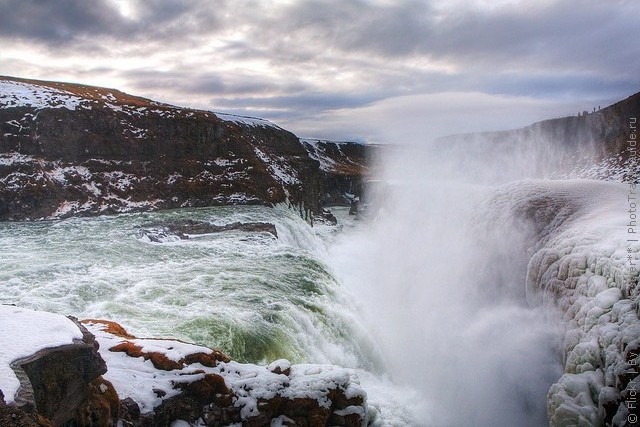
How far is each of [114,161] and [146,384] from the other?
111 feet

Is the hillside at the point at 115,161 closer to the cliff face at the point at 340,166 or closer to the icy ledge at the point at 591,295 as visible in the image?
the icy ledge at the point at 591,295

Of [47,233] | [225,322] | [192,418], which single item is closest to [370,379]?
[225,322]

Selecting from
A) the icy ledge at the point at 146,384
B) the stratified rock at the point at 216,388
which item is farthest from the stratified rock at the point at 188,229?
the stratified rock at the point at 216,388

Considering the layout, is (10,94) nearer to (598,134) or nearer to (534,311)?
(534,311)

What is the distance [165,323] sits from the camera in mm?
10859

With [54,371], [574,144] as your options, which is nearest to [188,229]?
[54,371]

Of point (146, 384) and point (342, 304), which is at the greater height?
point (146, 384)

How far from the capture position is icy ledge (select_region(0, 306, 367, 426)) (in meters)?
4.71

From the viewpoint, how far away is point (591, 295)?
9930 mm

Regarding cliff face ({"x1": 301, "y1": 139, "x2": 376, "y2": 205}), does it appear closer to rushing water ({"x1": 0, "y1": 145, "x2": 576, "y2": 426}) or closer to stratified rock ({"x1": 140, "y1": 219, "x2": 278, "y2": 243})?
stratified rock ({"x1": 140, "y1": 219, "x2": 278, "y2": 243})

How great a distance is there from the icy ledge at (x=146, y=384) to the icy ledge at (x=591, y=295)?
4480 millimetres

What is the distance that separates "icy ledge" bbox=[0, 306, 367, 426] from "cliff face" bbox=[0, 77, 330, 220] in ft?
84.5

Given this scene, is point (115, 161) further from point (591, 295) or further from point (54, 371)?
point (591, 295)

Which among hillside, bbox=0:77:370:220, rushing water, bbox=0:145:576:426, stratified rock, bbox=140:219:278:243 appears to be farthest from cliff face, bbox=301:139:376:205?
rushing water, bbox=0:145:576:426
